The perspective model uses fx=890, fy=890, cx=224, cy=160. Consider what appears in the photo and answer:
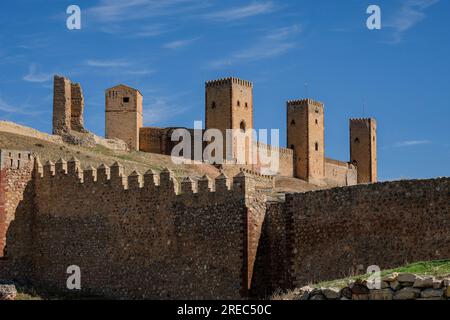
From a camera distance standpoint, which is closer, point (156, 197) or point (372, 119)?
point (156, 197)

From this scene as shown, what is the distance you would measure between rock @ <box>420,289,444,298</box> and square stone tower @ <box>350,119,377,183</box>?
2800 inches

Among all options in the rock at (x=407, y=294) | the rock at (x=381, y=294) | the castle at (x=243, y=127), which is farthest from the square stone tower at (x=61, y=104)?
the rock at (x=407, y=294)

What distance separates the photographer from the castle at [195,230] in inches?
887

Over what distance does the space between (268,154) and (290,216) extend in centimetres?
4840

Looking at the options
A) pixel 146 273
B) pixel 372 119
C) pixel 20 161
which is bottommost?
pixel 146 273

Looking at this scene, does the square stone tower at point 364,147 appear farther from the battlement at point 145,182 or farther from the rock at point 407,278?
the rock at point 407,278

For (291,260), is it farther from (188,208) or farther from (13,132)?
(13,132)

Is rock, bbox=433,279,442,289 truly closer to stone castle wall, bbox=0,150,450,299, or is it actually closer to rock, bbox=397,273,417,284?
rock, bbox=397,273,417,284

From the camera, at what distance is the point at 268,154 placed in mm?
72750

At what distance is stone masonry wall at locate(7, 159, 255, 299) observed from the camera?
2491 centimetres

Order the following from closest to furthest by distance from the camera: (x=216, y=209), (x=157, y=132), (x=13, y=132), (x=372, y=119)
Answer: (x=216, y=209)
(x=13, y=132)
(x=157, y=132)
(x=372, y=119)

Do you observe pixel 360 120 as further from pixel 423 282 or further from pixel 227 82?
pixel 423 282

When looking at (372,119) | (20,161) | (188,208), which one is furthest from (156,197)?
(372,119)

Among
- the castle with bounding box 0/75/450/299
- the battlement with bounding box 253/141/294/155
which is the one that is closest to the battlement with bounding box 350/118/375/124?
the battlement with bounding box 253/141/294/155
